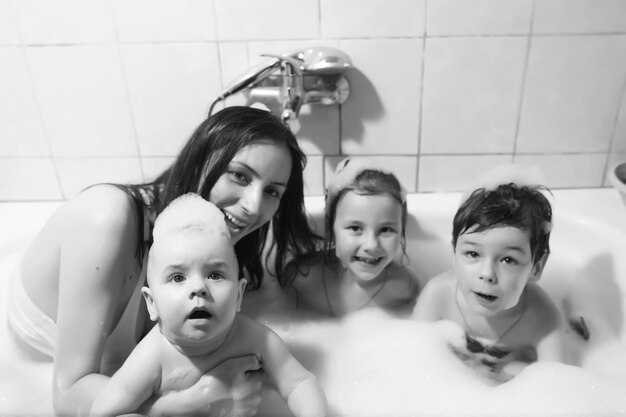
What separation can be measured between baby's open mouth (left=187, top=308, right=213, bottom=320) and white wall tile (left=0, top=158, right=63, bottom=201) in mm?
1031

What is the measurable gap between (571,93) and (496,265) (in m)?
0.68

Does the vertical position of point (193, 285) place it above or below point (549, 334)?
above

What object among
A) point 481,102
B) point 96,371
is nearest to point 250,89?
point 481,102

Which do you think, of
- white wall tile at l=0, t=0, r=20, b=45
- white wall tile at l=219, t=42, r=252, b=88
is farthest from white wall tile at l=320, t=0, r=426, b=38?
white wall tile at l=0, t=0, r=20, b=45

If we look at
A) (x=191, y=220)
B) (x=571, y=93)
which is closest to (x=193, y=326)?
(x=191, y=220)

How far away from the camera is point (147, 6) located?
1.45 meters

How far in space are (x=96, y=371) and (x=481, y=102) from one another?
1144 millimetres

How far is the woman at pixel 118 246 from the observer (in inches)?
39.6

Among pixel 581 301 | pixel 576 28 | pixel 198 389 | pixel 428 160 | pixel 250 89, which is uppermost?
pixel 576 28

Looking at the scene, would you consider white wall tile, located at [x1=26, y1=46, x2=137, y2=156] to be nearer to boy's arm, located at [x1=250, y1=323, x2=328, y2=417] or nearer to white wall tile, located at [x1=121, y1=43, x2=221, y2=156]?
white wall tile, located at [x1=121, y1=43, x2=221, y2=156]

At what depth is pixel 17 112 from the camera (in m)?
1.60

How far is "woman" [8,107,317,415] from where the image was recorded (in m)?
1.01

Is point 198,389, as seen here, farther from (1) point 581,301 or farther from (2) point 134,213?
(1) point 581,301

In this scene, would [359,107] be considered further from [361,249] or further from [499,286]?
[499,286]
